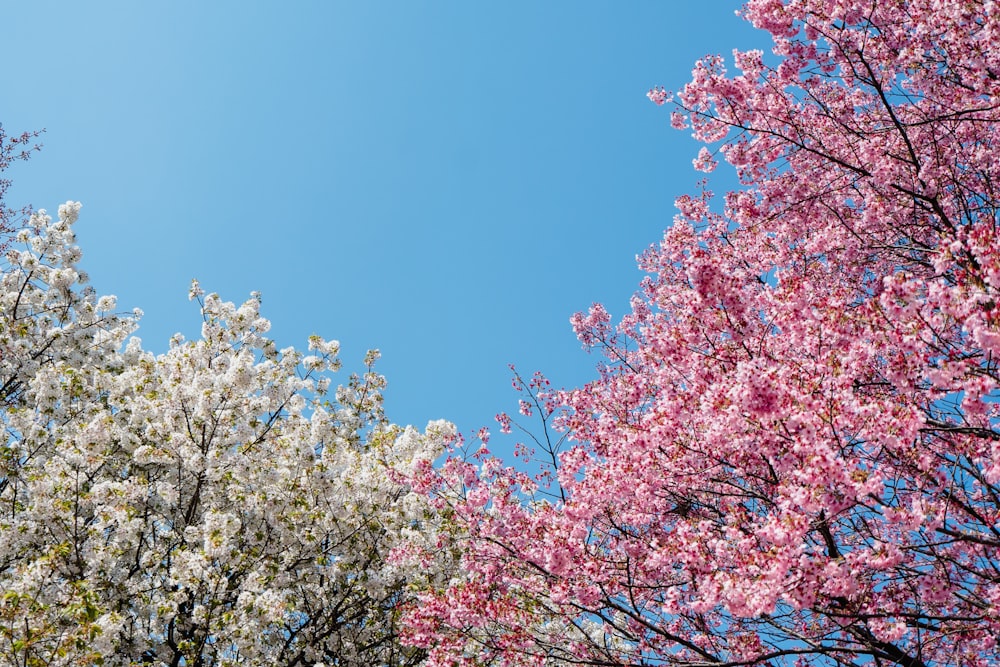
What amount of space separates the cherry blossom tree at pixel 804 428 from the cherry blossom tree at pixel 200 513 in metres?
1.61

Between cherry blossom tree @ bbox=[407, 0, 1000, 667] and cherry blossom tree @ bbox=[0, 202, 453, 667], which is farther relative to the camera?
cherry blossom tree @ bbox=[0, 202, 453, 667]

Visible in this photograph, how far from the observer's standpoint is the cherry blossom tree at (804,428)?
5730 millimetres

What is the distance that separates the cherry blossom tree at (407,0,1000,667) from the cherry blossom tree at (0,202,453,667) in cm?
161

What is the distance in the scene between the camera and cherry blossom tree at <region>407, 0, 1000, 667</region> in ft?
18.8

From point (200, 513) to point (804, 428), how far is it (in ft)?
31.2

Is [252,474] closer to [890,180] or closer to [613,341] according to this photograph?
[613,341]

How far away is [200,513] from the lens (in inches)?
449

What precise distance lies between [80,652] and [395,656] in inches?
201

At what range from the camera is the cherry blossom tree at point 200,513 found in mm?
9250

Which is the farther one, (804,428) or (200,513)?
(200,513)

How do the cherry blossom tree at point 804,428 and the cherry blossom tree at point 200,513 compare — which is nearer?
the cherry blossom tree at point 804,428

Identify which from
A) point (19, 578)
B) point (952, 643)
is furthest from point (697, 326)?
point (19, 578)

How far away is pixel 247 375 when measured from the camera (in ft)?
38.2

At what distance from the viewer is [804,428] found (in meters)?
5.88
